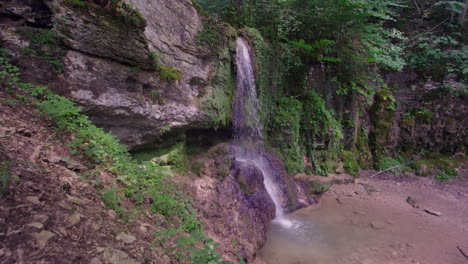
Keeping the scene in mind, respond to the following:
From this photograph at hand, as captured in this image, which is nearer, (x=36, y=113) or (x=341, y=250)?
(x=36, y=113)

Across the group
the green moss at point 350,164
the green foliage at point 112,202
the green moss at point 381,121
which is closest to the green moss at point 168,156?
the green foliage at point 112,202

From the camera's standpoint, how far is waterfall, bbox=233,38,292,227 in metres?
6.83

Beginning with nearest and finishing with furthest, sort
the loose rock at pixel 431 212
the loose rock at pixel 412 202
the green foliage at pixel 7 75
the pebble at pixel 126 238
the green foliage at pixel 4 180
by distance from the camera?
the green foliage at pixel 4 180 < the pebble at pixel 126 238 < the green foliage at pixel 7 75 < the loose rock at pixel 431 212 < the loose rock at pixel 412 202

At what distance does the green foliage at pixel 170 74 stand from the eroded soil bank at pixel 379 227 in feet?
13.1

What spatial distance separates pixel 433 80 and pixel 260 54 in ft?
27.4

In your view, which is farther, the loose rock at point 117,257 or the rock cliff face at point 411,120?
the rock cliff face at point 411,120

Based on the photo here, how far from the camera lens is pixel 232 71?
22.4ft

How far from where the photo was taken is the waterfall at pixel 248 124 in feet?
22.4

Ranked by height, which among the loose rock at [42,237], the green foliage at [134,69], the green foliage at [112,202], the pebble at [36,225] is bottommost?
the green foliage at [112,202]

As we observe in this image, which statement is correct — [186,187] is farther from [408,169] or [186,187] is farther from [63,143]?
[408,169]

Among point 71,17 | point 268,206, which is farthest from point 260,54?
point 71,17

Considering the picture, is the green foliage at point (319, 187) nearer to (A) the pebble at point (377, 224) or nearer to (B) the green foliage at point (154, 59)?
(A) the pebble at point (377, 224)

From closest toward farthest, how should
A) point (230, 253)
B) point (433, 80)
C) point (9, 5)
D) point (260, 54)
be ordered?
1. point (9, 5)
2. point (230, 253)
3. point (260, 54)
4. point (433, 80)

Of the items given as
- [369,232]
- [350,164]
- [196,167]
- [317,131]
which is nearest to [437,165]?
[350,164]
